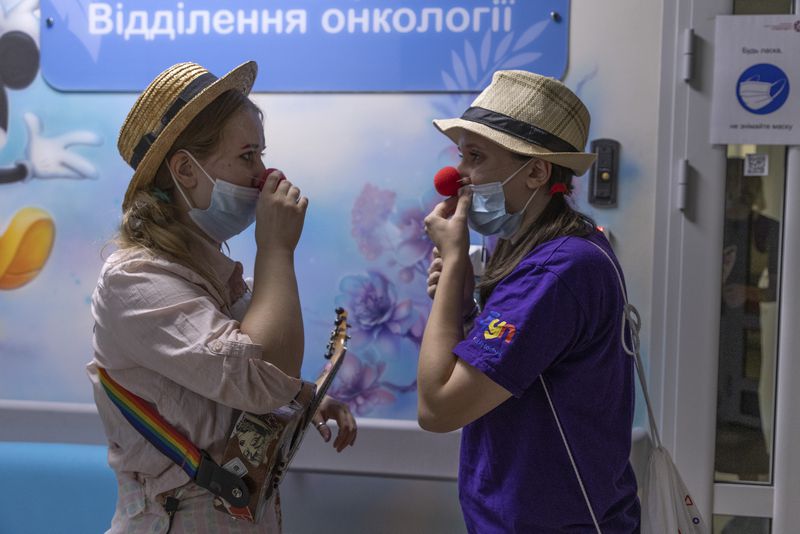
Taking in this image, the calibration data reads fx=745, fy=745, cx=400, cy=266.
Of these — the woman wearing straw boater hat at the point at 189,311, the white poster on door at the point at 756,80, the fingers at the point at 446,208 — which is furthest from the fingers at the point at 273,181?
the white poster on door at the point at 756,80

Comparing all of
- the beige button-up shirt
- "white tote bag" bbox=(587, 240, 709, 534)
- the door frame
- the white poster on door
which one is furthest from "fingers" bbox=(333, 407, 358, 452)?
the white poster on door

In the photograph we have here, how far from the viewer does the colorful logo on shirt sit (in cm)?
127

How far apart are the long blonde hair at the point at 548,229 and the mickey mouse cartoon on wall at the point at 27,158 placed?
4.64 ft

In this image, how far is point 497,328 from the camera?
1291mm

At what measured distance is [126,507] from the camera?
1335 millimetres

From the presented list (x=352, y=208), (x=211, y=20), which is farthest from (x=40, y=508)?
(x=211, y=20)

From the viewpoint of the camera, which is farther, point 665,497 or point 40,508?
point 40,508

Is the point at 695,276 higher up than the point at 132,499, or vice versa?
the point at 695,276

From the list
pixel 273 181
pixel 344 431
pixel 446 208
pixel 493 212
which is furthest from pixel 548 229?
pixel 344 431

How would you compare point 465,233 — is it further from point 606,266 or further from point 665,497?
point 665,497

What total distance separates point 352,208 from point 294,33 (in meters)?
0.54

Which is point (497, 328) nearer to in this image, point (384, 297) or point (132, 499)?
point (132, 499)

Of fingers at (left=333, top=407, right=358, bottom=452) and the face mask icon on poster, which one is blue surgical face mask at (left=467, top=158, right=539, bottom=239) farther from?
the face mask icon on poster

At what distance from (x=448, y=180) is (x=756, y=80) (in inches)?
41.9
